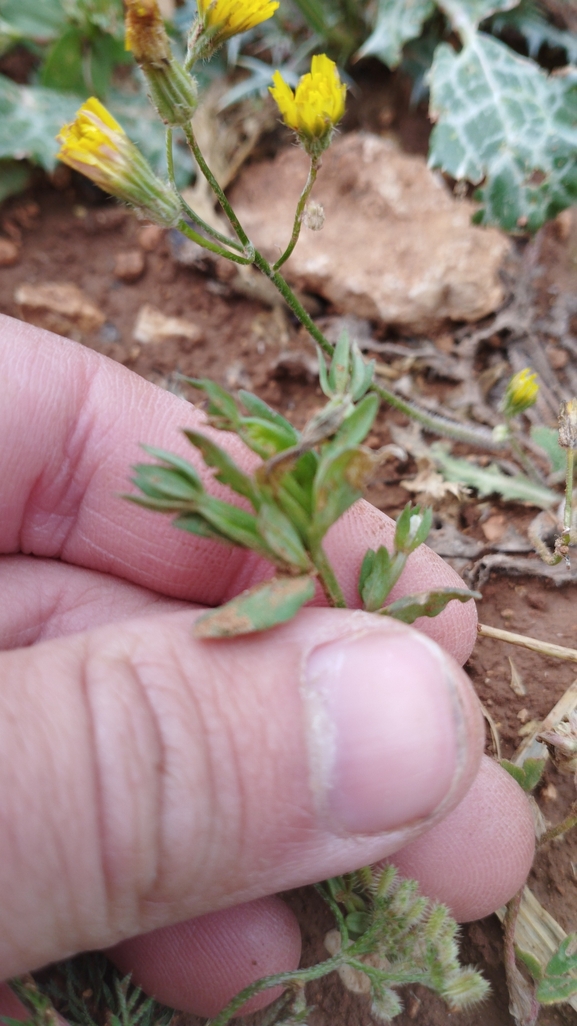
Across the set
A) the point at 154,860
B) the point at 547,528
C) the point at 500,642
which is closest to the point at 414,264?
the point at 547,528

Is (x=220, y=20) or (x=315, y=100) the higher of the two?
(x=220, y=20)

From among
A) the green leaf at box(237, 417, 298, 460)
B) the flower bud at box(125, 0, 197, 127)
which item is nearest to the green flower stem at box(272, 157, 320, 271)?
the flower bud at box(125, 0, 197, 127)

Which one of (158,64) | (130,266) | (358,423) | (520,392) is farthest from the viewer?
(130,266)

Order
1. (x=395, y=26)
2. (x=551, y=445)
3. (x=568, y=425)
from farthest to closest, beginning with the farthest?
(x=395, y=26)
(x=551, y=445)
(x=568, y=425)

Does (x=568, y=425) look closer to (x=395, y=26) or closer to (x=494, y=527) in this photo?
(x=494, y=527)

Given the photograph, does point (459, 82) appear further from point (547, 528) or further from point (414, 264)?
point (547, 528)

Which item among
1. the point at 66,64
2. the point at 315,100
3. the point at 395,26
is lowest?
the point at 66,64

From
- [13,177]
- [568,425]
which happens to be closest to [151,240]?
[13,177]

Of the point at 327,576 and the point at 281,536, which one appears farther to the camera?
the point at 327,576
